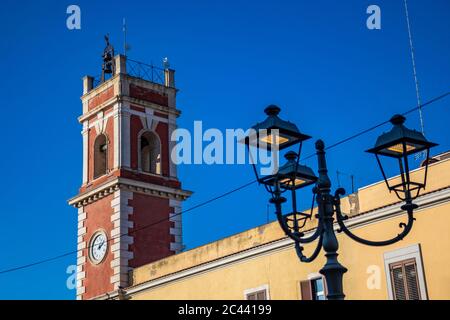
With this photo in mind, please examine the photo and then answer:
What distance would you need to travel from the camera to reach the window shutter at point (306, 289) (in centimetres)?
1958

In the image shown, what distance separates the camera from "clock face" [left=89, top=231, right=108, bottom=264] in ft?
92.1

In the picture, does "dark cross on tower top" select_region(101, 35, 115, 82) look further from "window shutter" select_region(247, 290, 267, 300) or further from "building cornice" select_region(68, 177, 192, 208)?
"window shutter" select_region(247, 290, 267, 300)

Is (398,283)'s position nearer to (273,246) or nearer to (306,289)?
(306,289)

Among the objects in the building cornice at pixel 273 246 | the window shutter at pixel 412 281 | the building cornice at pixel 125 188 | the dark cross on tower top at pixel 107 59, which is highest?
the dark cross on tower top at pixel 107 59

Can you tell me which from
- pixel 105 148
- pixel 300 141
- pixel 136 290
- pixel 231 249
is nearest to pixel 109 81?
pixel 105 148

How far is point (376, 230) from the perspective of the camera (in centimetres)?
1820

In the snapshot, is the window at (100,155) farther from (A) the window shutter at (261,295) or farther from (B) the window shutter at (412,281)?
(B) the window shutter at (412,281)

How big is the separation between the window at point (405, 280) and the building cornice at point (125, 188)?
40.6 feet

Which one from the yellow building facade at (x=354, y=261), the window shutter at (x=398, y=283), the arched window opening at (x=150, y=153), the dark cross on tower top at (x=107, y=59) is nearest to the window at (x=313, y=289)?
the yellow building facade at (x=354, y=261)

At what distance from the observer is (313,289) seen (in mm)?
19578

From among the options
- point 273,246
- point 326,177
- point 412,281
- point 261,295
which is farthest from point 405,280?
point 326,177

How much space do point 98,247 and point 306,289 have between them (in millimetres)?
10808
